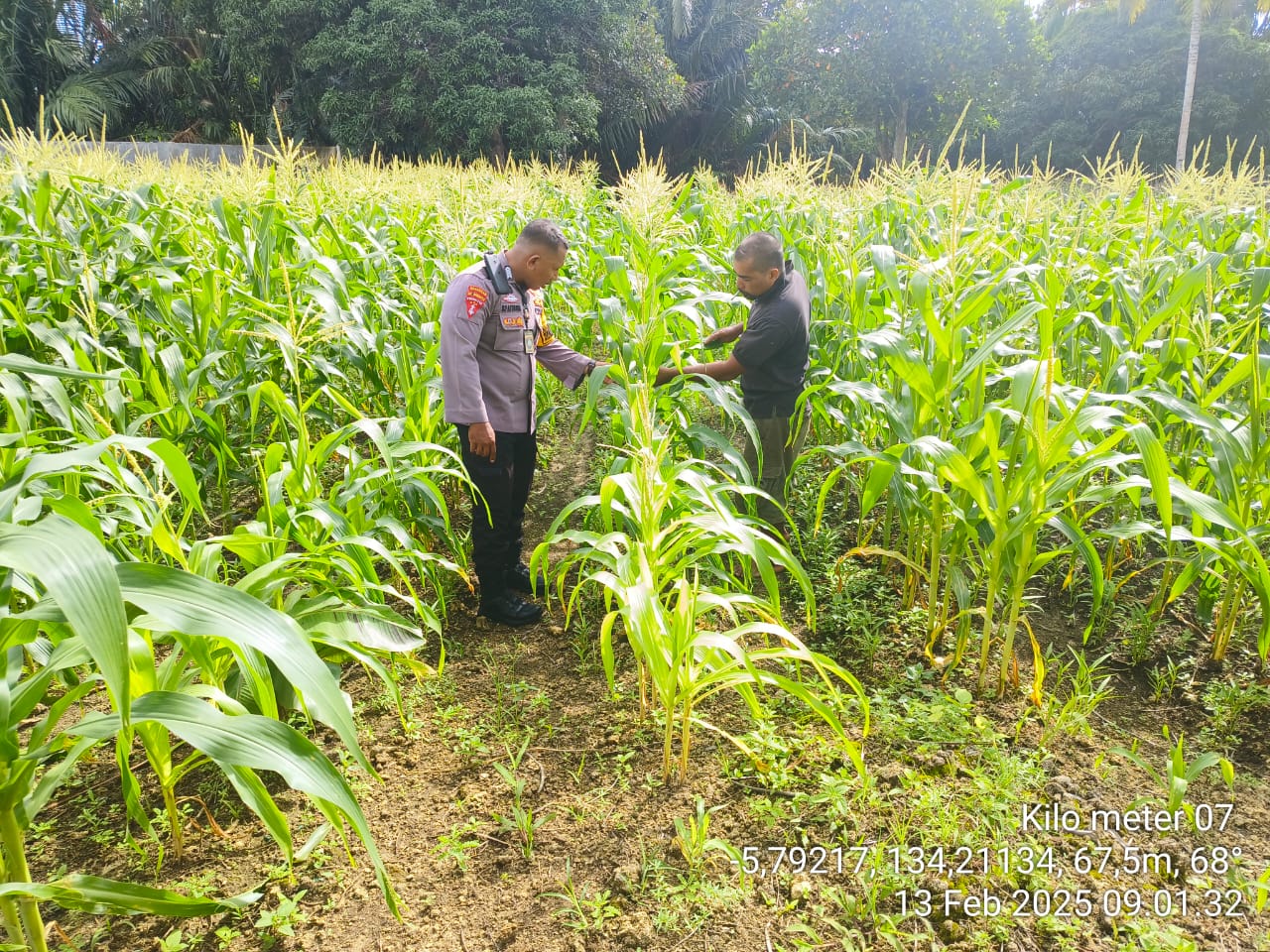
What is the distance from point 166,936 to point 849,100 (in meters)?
29.9

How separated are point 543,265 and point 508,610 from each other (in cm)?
143

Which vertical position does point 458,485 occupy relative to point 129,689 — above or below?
below

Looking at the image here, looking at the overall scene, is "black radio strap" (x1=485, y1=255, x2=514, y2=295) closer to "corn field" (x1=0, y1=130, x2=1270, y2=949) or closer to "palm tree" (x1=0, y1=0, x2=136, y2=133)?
"corn field" (x1=0, y1=130, x2=1270, y2=949)

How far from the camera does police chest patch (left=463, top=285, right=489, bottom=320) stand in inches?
113

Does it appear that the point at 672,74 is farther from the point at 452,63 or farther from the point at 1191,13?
the point at 1191,13

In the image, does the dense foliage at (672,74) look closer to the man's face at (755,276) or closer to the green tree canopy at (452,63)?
the green tree canopy at (452,63)

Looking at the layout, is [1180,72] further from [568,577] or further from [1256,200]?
[568,577]

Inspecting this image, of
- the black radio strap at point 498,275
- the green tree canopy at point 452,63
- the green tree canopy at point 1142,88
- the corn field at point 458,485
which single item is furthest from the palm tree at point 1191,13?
the black radio strap at point 498,275

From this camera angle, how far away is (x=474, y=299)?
2.88m

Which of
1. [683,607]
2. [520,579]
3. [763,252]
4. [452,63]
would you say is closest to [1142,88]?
[452,63]

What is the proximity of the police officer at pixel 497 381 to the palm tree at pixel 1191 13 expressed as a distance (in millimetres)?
18141

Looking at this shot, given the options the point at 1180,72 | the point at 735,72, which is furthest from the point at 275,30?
the point at 1180,72

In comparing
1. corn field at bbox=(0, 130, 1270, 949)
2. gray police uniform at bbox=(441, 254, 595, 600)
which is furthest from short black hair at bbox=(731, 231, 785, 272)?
gray police uniform at bbox=(441, 254, 595, 600)

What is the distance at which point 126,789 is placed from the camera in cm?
164
